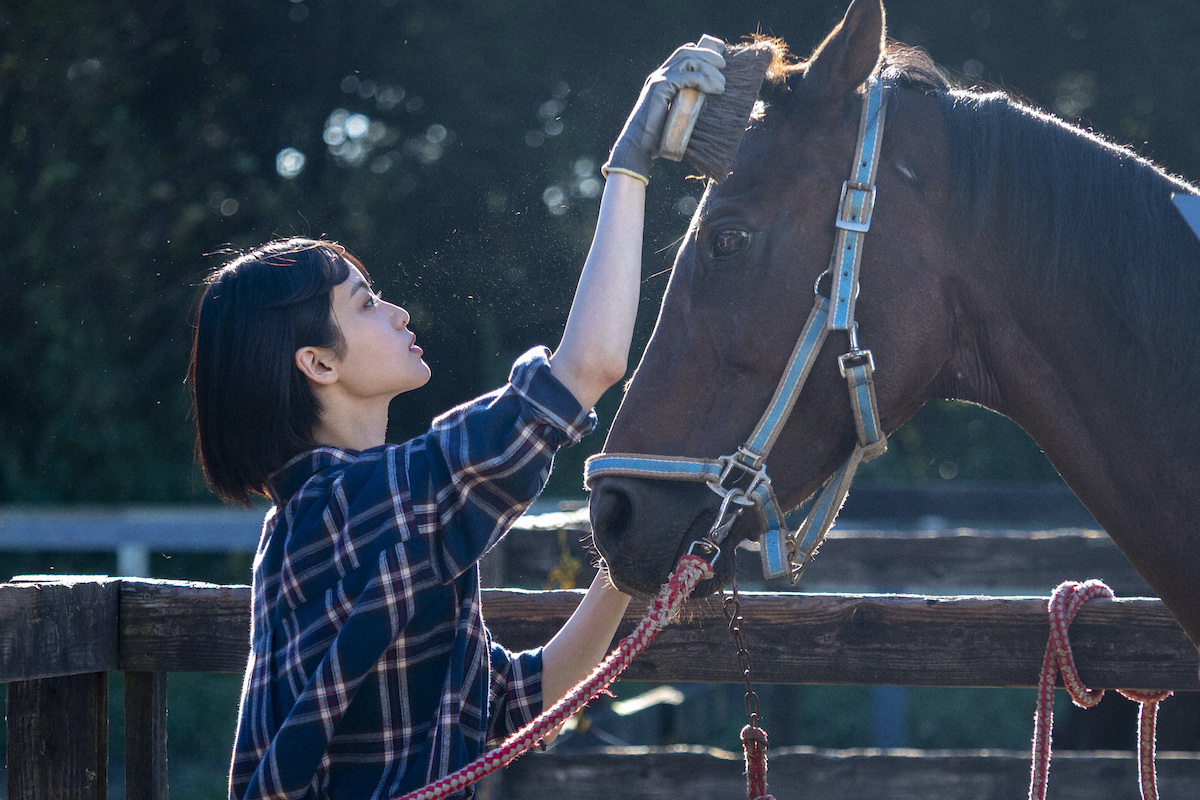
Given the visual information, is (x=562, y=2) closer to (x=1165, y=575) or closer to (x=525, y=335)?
(x=525, y=335)

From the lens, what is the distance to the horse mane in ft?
5.55

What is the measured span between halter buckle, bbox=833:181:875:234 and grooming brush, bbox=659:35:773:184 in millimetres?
239

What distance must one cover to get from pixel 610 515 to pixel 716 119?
2.35 ft

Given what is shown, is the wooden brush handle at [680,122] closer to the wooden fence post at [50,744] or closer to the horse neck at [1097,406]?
the horse neck at [1097,406]

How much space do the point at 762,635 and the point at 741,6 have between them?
225 inches

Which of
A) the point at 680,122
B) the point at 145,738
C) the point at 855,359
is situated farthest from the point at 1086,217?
the point at 145,738

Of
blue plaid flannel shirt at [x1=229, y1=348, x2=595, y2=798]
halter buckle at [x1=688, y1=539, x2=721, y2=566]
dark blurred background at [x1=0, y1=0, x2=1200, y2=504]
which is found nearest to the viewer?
blue plaid flannel shirt at [x1=229, y1=348, x2=595, y2=798]

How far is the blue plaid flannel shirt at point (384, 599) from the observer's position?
1418mm

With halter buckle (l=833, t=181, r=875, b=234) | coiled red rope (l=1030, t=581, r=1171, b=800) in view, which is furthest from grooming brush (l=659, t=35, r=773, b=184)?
coiled red rope (l=1030, t=581, r=1171, b=800)

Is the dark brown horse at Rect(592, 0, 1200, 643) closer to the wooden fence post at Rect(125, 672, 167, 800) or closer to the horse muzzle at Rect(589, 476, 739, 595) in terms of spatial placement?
the horse muzzle at Rect(589, 476, 739, 595)

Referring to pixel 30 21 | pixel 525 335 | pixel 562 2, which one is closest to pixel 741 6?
pixel 562 2

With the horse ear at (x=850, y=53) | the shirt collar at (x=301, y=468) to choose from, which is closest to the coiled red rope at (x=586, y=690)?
the shirt collar at (x=301, y=468)

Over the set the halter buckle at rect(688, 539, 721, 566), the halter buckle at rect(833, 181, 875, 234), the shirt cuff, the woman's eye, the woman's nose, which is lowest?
the halter buckle at rect(688, 539, 721, 566)

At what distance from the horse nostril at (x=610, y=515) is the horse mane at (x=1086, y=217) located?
810mm
